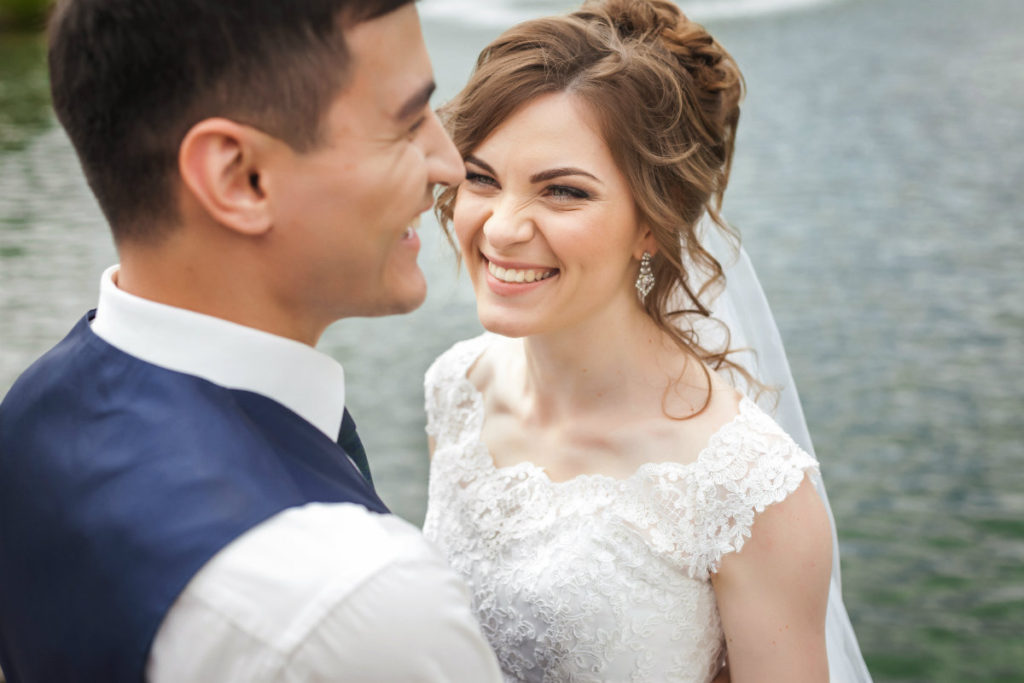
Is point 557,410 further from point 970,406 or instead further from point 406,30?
point 970,406

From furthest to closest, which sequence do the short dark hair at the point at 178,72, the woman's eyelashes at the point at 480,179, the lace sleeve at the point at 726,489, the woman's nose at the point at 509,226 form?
the woman's eyelashes at the point at 480,179 < the woman's nose at the point at 509,226 < the lace sleeve at the point at 726,489 < the short dark hair at the point at 178,72

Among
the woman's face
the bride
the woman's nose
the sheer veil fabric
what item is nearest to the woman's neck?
the bride

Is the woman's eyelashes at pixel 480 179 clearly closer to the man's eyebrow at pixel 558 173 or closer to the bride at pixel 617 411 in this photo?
the bride at pixel 617 411

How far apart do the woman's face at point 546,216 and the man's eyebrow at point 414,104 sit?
0.88m

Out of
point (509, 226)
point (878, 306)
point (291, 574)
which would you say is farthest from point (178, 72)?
point (878, 306)

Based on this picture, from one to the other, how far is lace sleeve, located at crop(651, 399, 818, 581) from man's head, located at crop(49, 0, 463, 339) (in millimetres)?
1100

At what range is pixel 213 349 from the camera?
141 cm

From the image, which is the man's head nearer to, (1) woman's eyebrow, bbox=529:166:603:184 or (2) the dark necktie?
(2) the dark necktie

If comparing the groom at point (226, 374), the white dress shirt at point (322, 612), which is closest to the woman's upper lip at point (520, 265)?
the groom at point (226, 374)

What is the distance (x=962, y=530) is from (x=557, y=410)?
385 centimetres

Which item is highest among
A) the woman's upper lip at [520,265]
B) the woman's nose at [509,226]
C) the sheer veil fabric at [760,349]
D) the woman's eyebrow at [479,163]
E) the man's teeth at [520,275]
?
the woman's eyebrow at [479,163]

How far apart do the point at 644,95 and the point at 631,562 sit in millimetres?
1089

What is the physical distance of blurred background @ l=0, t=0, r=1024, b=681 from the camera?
5410 millimetres

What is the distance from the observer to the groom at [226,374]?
1.23 m
